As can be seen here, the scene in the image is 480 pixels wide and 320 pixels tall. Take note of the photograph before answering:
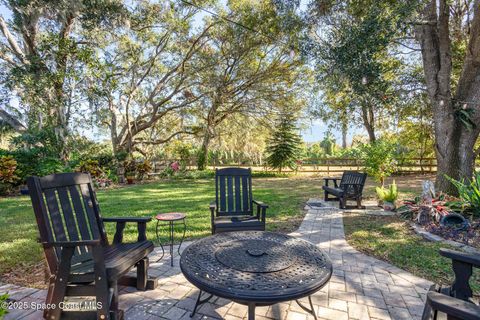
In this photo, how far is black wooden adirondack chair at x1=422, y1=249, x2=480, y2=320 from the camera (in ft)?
3.33

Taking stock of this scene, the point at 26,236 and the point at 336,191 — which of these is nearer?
the point at 26,236

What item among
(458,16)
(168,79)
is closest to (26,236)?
(168,79)

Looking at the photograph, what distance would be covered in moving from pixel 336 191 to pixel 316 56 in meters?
3.06

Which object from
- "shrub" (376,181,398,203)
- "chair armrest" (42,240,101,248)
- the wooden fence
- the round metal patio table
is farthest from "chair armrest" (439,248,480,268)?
the wooden fence

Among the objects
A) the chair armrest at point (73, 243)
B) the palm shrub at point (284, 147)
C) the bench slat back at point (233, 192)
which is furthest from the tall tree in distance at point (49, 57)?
the palm shrub at point (284, 147)

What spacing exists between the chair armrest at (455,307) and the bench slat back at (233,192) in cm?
263

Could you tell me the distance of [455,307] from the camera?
1.03m

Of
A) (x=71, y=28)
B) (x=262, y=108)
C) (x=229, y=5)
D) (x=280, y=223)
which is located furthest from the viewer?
(x=262, y=108)

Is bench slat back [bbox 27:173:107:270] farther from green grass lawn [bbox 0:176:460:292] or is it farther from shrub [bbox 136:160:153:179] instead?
shrub [bbox 136:160:153:179]

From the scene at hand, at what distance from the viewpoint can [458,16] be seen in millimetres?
7055

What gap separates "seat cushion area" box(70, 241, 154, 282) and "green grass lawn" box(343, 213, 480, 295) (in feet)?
9.31

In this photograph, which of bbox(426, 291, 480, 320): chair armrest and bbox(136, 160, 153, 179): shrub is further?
bbox(136, 160, 153, 179): shrub

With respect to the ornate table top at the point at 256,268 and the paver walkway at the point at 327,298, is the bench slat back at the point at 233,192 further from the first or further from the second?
the ornate table top at the point at 256,268

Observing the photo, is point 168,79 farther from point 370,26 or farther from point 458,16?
point 458,16
